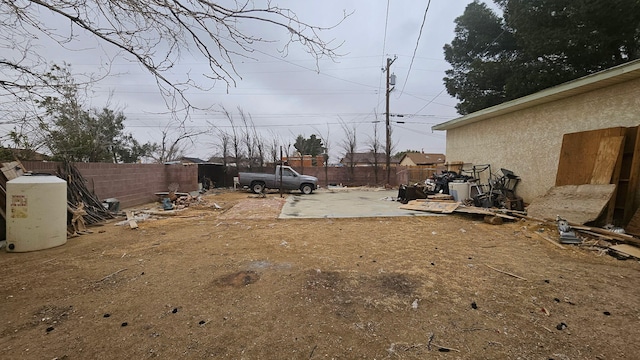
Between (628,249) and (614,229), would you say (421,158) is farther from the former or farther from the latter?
(628,249)

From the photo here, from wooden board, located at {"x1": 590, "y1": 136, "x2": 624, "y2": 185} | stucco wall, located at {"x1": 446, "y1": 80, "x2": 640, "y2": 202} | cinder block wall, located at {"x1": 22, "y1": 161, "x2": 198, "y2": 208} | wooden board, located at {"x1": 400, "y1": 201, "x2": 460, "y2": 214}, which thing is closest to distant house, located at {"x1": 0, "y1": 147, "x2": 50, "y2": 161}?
cinder block wall, located at {"x1": 22, "y1": 161, "x2": 198, "y2": 208}

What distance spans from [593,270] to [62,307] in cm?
663

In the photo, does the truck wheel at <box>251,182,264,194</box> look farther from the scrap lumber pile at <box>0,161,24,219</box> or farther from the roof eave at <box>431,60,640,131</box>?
the roof eave at <box>431,60,640,131</box>

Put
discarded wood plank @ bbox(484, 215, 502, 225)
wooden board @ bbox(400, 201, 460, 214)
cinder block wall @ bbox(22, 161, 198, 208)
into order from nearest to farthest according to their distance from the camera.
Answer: discarded wood plank @ bbox(484, 215, 502, 225)
cinder block wall @ bbox(22, 161, 198, 208)
wooden board @ bbox(400, 201, 460, 214)

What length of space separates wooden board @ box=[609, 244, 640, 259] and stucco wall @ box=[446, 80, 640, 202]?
3335mm

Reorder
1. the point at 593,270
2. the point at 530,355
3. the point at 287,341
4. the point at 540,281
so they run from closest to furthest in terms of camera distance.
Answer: the point at 530,355, the point at 287,341, the point at 540,281, the point at 593,270

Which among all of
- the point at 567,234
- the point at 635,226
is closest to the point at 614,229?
the point at 635,226

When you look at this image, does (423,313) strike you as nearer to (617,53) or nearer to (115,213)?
(115,213)

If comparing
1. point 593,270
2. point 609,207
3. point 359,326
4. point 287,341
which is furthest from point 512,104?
point 287,341

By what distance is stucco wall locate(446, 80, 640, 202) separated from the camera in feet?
20.5

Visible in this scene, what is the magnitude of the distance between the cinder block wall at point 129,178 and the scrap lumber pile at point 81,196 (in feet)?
0.76

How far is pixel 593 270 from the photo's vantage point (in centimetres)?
375

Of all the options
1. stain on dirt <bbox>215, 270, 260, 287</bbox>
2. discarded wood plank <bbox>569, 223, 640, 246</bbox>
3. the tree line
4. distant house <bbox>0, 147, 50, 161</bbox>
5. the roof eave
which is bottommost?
stain on dirt <bbox>215, 270, 260, 287</bbox>

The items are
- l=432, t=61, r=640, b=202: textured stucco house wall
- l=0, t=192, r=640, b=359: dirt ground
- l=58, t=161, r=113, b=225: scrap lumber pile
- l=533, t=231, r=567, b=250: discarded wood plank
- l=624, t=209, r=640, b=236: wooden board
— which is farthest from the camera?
l=58, t=161, r=113, b=225: scrap lumber pile
